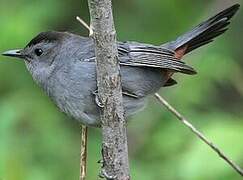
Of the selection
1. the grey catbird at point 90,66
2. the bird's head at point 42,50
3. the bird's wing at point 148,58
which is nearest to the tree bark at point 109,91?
the grey catbird at point 90,66

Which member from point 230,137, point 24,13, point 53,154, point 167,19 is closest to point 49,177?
point 53,154

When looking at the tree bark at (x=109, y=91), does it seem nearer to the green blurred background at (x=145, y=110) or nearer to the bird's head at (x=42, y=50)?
the green blurred background at (x=145, y=110)

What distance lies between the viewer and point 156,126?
553 cm

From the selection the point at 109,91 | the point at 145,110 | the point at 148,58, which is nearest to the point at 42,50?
the point at 148,58

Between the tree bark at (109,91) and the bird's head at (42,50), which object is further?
the bird's head at (42,50)

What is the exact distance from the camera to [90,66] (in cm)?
414

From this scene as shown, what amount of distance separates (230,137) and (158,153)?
0.80 meters

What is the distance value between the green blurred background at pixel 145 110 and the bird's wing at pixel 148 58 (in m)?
0.55

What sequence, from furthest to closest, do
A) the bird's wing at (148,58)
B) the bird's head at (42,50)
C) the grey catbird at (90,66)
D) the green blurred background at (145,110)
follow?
the green blurred background at (145,110)
the bird's head at (42,50)
the bird's wing at (148,58)
the grey catbird at (90,66)

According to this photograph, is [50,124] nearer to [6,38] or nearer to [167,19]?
[6,38]

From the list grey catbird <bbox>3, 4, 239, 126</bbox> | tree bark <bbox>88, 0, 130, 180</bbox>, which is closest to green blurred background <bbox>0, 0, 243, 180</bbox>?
grey catbird <bbox>3, 4, 239, 126</bbox>

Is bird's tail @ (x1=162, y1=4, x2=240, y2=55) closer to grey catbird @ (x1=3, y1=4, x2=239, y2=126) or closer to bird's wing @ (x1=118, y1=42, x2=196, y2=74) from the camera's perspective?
grey catbird @ (x1=3, y1=4, x2=239, y2=126)

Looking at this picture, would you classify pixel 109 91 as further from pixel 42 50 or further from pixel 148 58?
pixel 42 50

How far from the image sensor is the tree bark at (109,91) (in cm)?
319
